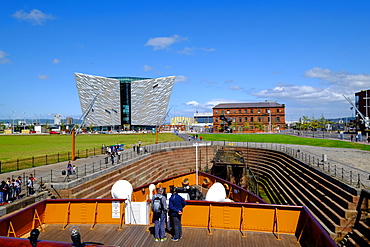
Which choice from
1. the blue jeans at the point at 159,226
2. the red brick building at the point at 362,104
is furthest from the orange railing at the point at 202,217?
the red brick building at the point at 362,104

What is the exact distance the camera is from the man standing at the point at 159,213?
7320 mm

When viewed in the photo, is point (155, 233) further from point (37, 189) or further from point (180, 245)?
point (37, 189)

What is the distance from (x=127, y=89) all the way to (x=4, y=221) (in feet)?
447

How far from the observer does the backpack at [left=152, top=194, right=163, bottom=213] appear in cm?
729

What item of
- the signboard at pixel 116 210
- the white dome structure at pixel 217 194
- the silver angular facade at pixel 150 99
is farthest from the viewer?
the silver angular facade at pixel 150 99

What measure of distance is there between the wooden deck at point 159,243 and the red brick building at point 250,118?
9875 centimetres

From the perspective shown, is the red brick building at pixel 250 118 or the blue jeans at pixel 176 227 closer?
the blue jeans at pixel 176 227

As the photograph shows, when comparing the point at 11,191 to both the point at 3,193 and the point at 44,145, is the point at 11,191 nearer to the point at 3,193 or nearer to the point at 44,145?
the point at 3,193

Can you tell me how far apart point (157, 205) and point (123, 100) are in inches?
5402

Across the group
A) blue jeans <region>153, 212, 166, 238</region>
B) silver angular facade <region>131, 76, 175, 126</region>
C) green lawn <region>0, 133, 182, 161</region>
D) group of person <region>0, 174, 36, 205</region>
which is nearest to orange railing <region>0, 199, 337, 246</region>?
blue jeans <region>153, 212, 166, 238</region>

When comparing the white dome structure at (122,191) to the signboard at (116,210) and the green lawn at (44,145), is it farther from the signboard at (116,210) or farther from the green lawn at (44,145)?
the green lawn at (44,145)

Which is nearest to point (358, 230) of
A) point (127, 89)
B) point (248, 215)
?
point (248, 215)

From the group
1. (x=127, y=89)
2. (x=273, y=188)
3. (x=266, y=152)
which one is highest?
(x=127, y=89)

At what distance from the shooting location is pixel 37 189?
15312 mm
